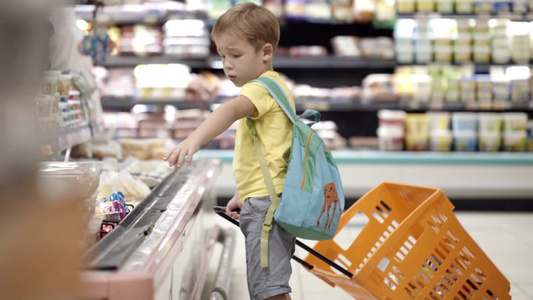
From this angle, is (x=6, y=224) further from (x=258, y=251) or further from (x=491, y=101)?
(x=491, y=101)

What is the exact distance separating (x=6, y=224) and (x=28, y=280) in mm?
83

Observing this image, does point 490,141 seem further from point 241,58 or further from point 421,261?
point 241,58

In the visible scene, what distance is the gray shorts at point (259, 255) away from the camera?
1944 millimetres

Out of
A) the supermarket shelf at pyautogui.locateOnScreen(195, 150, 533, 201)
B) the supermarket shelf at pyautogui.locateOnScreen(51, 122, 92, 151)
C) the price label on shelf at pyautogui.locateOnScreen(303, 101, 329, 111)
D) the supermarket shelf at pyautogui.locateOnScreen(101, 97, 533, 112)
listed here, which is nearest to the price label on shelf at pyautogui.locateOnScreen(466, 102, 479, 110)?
the supermarket shelf at pyautogui.locateOnScreen(101, 97, 533, 112)

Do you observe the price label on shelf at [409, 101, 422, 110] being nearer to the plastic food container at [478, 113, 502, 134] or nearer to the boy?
the plastic food container at [478, 113, 502, 134]

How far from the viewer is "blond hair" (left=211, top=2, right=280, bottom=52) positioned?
1903 millimetres

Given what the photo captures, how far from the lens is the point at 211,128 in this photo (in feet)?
5.68

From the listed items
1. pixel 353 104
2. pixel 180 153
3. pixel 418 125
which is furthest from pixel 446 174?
pixel 180 153

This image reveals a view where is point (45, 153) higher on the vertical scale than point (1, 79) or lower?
lower

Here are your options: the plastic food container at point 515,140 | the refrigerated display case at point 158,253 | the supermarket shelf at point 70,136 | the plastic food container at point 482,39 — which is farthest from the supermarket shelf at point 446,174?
the supermarket shelf at point 70,136

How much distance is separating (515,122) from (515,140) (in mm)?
155

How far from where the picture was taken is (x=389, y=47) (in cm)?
560

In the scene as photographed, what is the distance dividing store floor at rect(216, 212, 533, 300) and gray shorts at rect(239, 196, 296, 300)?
1.20m

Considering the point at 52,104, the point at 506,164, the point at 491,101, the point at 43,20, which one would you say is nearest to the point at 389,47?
Answer: the point at 491,101
